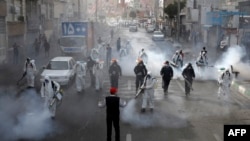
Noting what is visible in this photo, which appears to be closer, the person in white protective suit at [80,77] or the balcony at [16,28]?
the person in white protective suit at [80,77]

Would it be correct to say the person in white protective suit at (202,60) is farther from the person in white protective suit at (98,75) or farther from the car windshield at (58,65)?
the car windshield at (58,65)

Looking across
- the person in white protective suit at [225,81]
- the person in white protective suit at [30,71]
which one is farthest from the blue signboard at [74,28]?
the person in white protective suit at [225,81]

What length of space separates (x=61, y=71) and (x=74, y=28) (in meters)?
14.9

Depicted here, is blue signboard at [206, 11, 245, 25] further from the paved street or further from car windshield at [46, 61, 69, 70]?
car windshield at [46, 61, 69, 70]

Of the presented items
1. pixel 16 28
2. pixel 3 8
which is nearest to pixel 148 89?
pixel 3 8

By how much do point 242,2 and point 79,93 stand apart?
29.1 metres

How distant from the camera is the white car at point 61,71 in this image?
21688 millimetres

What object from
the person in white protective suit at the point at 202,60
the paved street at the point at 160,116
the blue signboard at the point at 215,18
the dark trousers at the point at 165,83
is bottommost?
the paved street at the point at 160,116

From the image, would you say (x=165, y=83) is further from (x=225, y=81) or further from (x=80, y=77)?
(x=80, y=77)

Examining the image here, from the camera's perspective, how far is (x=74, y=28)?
3681cm

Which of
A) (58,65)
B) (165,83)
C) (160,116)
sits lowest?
(160,116)

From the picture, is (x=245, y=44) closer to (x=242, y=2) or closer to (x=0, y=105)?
(x=242, y=2)

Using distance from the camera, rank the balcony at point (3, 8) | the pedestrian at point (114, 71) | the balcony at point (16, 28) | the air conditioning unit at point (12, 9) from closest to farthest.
Result: the pedestrian at point (114, 71) → the balcony at point (3, 8) → the balcony at point (16, 28) → the air conditioning unit at point (12, 9)

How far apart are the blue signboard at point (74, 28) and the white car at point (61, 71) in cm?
1326
